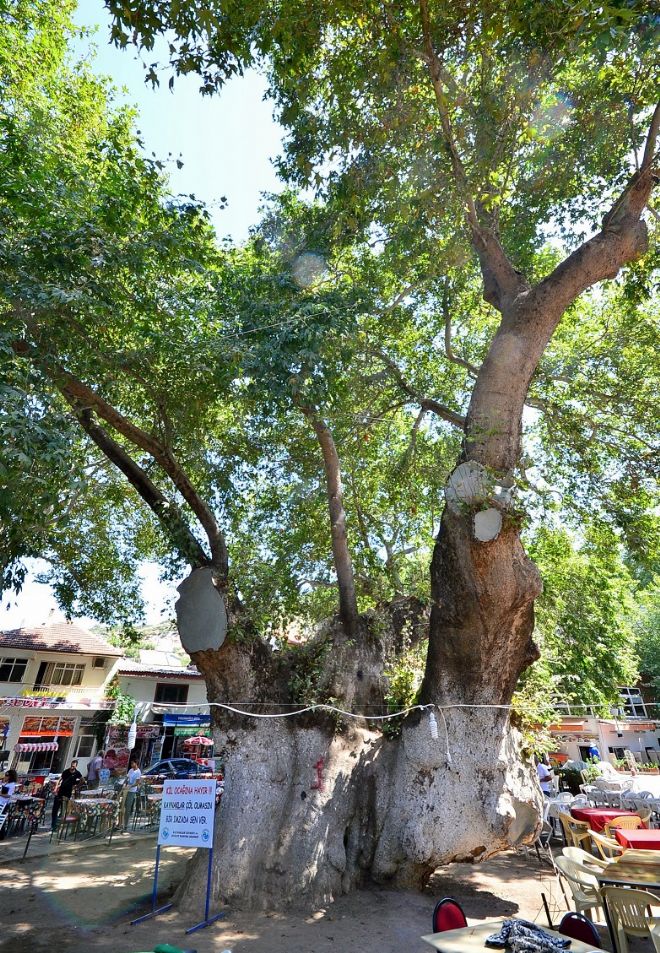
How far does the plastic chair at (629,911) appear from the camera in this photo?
417 centimetres

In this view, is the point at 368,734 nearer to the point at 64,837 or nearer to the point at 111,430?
the point at 111,430

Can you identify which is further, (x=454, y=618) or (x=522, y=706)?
(x=522, y=706)

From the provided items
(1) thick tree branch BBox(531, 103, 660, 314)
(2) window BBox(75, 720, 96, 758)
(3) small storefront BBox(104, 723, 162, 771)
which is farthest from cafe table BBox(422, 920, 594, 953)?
(2) window BBox(75, 720, 96, 758)

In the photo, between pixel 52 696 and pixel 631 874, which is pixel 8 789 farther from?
pixel 631 874

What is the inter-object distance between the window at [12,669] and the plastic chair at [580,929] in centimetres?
2037

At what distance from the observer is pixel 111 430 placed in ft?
29.0

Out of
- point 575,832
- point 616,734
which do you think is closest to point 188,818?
point 575,832

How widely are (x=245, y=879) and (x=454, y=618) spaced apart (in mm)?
3637

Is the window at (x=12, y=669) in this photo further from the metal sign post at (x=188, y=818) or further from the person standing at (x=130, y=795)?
the metal sign post at (x=188, y=818)

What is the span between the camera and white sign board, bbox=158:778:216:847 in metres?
5.73

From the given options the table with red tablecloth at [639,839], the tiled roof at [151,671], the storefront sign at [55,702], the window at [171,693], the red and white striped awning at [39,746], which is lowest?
the table with red tablecloth at [639,839]

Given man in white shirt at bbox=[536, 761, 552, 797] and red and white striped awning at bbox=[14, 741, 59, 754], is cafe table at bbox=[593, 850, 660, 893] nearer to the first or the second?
man in white shirt at bbox=[536, 761, 552, 797]

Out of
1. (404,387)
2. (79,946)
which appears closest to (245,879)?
(79,946)

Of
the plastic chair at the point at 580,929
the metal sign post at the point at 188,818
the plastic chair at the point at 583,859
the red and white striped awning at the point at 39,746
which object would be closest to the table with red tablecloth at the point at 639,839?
the plastic chair at the point at 583,859
